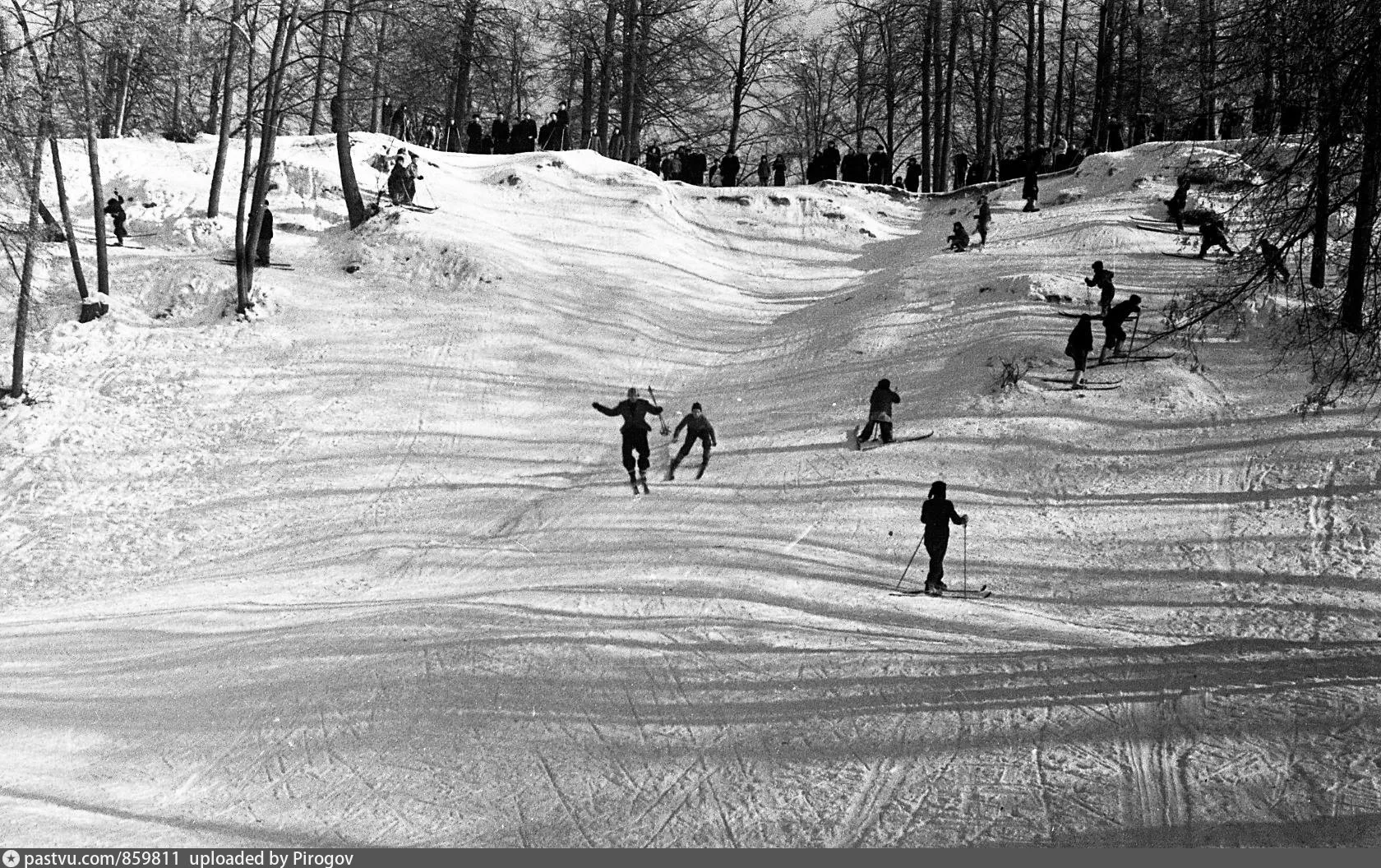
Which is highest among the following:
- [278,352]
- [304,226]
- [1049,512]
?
[304,226]

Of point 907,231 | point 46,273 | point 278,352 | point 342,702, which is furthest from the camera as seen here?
point 907,231

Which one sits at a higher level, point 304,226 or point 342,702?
point 304,226

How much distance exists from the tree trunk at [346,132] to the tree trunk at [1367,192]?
20.1m

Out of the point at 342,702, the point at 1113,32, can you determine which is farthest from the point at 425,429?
the point at 1113,32

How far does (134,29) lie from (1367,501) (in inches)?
754

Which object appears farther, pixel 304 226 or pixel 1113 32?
pixel 1113 32

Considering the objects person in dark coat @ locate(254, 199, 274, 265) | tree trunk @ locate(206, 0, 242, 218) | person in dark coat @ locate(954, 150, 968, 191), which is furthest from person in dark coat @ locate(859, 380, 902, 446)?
person in dark coat @ locate(954, 150, 968, 191)

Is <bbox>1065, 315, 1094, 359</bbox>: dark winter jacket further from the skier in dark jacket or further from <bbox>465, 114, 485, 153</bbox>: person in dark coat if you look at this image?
<bbox>465, 114, 485, 153</bbox>: person in dark coat

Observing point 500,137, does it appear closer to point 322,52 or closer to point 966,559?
point 322,52

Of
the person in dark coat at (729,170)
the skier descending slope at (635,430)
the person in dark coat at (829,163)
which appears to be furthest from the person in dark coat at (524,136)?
the skier descending slope at (635,430)

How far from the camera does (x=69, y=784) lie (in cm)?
860

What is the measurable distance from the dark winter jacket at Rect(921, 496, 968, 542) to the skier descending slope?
16.5 ft

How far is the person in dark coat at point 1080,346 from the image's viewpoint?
1745cm

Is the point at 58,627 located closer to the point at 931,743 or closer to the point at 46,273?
the point at 931,743
